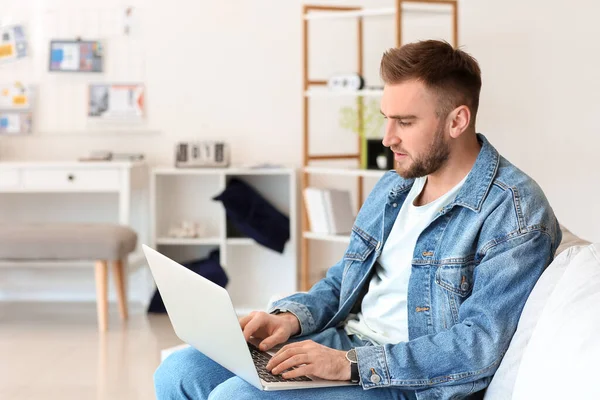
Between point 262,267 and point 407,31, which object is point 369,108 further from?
point 262,267

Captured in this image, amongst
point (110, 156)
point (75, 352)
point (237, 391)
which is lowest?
point (75, 352)

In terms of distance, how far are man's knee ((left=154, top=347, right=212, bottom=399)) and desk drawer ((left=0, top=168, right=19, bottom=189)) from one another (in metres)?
3.01

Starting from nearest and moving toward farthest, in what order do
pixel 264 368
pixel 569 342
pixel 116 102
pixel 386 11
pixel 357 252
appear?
pixel 569 342, pixel 264 368, pixel 357 252, pixel 386 11, pixel 116 102

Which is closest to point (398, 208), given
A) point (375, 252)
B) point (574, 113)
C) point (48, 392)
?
point (375, 252)

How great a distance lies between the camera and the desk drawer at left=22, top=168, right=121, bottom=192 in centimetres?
464

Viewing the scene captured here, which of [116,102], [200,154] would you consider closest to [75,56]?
[116,102]

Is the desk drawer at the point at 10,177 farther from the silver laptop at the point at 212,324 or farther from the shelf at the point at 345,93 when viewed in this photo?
the silver laptop at the point at 212,324

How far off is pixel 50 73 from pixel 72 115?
277 mm

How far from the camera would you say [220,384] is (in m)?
1.75

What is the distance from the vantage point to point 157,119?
506 centimetres

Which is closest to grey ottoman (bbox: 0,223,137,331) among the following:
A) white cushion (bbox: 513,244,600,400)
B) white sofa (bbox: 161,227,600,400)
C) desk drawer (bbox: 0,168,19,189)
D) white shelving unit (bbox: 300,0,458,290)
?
desk drawer (bbox: 0,168,19,189)

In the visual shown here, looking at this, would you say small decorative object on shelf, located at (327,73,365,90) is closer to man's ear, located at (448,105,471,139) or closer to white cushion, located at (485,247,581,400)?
man's ear, located at (448,105,471,139)

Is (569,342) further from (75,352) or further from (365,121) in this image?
(365,121)

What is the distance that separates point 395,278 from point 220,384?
0.44 metres
